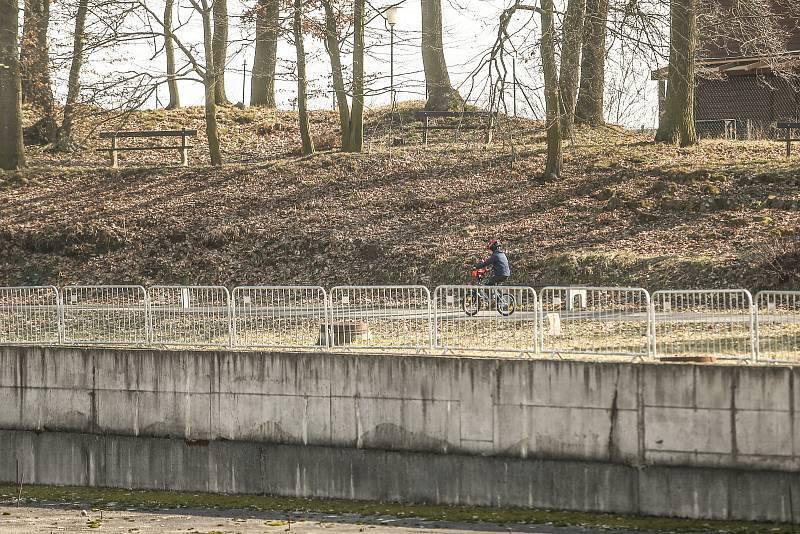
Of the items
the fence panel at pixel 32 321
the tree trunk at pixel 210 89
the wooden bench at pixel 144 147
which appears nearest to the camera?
the fence panel at pixel 32 321

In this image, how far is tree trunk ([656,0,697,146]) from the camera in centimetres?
3341

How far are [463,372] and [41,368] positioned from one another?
7.67 metres

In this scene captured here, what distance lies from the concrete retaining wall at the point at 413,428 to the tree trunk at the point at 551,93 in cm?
1216

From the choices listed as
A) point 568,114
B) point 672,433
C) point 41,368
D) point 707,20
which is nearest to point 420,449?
point 672,433

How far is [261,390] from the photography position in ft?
63.1

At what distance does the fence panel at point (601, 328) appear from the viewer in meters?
17.5

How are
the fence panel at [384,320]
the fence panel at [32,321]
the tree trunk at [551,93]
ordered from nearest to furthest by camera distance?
the fence panel at [384,320]
the fence panel at [32,321]
the tree trunk at [551,93]

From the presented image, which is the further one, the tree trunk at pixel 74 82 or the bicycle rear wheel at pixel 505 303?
the tree trunk at pixel 74 82

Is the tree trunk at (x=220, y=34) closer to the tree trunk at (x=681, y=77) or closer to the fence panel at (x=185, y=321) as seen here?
the tree trunk at (x=681, y=77)

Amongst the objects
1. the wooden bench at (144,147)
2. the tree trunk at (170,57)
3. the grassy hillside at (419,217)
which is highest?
the tree trunk at (170,57)

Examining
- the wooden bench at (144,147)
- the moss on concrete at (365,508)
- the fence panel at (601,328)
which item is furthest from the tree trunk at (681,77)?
the moss on concrete at (365,508)

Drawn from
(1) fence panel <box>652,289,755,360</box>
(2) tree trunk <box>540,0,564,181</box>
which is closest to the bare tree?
(2) tree trunk <box>540,0,564,181</box>

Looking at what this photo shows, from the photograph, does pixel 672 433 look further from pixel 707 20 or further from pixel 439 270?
pixel 707 20

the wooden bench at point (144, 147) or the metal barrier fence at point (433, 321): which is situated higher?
the wooden bench at point (144, 147)
